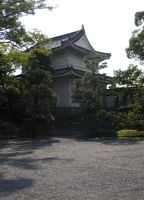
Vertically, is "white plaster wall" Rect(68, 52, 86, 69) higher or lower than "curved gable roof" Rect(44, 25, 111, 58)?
lower

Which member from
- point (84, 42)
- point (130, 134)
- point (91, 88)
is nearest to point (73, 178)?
point (130, 134)

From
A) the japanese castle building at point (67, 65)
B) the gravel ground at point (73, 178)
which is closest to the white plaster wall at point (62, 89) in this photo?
the japanese castle building at point (67, 65)

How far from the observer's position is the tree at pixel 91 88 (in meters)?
26.8

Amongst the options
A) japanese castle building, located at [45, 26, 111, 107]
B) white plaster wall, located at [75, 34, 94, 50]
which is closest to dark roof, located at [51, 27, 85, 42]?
japanese castle building, located at [45, 26, 111, 107]

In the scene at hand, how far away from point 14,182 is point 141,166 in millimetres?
3977

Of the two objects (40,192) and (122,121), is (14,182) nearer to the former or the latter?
(40,192)

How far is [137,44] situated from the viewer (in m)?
19.9

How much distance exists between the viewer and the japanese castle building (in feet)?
112

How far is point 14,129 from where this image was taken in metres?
26.0

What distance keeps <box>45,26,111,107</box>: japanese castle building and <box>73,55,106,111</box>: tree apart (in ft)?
14.7

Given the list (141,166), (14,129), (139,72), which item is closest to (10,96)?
(14,129)

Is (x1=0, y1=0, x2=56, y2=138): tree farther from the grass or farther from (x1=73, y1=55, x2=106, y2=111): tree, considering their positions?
the grass

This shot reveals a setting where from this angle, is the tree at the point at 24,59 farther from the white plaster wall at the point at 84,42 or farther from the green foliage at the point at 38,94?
the white plaster wall at the point at 84,42

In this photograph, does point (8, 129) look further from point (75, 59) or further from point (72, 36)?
point (72, 36)
